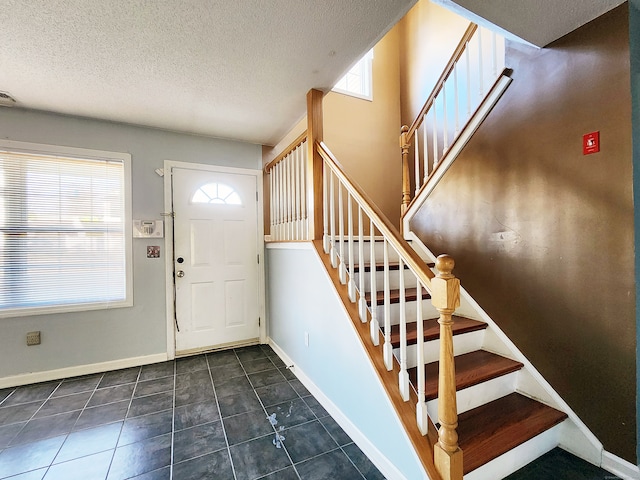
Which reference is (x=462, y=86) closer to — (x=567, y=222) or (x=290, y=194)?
(x=567, y=222)

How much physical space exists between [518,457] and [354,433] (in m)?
0.88

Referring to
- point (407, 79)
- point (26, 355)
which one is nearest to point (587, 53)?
point (407, 79)

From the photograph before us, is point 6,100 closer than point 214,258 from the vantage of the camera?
Yes

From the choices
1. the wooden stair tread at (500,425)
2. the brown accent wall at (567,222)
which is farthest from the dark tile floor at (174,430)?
the brown accent wall at (567,222)

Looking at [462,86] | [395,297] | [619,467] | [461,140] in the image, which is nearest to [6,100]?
[395,297]

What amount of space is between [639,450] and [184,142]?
163 inches

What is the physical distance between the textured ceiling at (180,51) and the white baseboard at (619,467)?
8.57 feet

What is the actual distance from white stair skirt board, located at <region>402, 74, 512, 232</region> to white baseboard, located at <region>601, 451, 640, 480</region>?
1.93 m

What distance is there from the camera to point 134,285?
2844 millimetres

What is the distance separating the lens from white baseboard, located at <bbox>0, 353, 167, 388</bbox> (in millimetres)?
2457

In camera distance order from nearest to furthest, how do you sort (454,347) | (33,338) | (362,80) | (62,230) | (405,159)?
(454,347) → (33,338) → (62,230) → (405,159) → (362,80)

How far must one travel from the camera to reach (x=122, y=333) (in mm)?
2803

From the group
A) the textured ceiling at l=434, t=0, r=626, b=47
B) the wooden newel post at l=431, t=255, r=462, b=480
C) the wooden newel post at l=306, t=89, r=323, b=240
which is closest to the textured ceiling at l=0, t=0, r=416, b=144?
the wooden newel post at l=306, t=89, r=323, b=240

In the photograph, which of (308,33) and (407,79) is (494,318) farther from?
(407,79)
